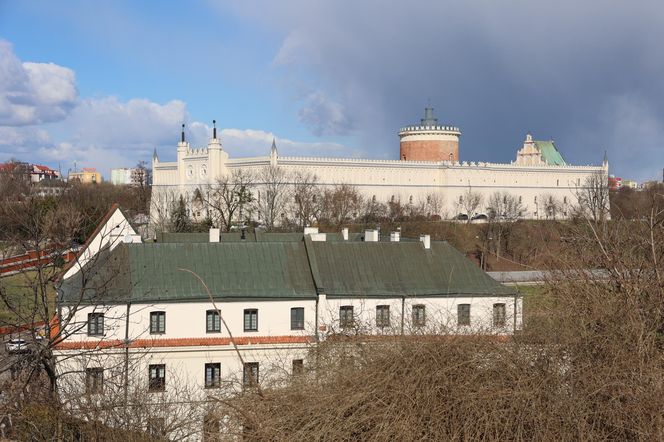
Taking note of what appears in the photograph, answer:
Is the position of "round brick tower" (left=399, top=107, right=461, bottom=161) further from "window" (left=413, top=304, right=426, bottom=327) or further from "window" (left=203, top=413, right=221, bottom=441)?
"window" (left=203, top=413, right=221, bottom=441)

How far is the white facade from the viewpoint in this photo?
8531 cm

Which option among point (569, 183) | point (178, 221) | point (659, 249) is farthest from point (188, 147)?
point (659, 249)

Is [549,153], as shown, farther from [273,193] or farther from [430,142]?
A: [273,193]

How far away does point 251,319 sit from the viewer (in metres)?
24.1

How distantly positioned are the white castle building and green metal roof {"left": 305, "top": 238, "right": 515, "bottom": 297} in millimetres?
53157

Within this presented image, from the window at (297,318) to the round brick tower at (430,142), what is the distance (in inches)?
3115

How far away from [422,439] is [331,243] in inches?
723

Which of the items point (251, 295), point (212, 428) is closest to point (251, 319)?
point (251, 295)

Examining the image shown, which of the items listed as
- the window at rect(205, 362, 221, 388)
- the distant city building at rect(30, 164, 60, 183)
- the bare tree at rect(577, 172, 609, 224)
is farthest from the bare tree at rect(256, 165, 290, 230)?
the distant city building at rect(30, 164, 60, 183)

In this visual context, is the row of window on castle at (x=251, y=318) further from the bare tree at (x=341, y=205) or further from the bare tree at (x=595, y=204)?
the bare tree at (x=341, y=205)

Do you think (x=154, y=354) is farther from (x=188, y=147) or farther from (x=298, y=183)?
(x=188, y=147)

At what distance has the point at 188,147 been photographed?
91312 mm

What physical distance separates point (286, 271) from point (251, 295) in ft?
5.63

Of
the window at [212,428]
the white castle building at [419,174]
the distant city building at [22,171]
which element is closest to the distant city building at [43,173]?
the distant city building at [22,171]
